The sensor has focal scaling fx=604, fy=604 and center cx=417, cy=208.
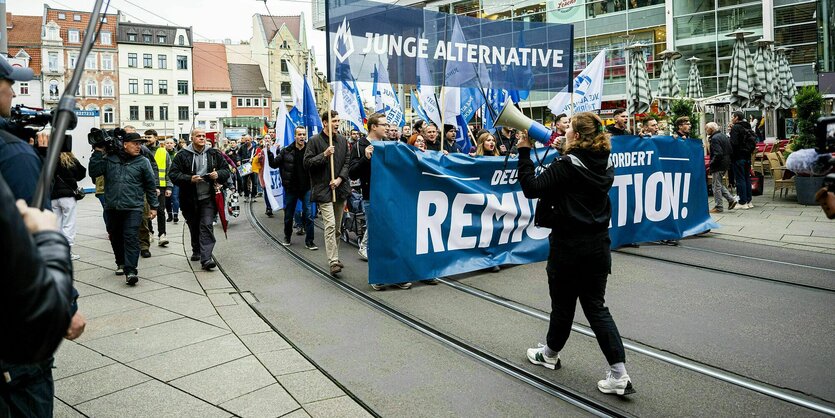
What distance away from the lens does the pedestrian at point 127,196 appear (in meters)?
7.79

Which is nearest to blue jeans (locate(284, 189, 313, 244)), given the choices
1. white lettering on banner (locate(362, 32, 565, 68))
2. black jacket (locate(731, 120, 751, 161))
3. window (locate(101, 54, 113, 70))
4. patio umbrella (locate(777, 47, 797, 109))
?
white lettering on banner (locate(362, 32, 565, 68))

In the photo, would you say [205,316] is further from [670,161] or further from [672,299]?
[670,161]

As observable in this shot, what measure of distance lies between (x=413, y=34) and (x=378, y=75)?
797mm

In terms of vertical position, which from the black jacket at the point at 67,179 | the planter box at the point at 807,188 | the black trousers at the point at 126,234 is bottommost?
the black trousers at the point at 126,234

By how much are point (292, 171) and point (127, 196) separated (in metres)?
3.27

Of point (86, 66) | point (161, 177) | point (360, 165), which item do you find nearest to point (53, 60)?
point (86, 66)

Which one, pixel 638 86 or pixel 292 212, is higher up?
pixel 638 86

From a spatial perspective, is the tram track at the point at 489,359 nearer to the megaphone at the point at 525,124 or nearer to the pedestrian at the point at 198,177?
the megaphone at the point at 525,124

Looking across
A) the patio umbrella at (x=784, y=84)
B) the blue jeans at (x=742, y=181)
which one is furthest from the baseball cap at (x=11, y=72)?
the patio umbrella at (x=784, y=84)

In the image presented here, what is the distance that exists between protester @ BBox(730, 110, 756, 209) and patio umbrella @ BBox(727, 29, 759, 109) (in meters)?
4.08

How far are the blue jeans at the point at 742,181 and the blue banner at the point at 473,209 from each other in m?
5.12

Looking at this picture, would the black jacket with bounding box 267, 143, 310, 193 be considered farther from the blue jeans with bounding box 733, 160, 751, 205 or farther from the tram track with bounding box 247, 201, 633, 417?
the blue jeans with bounding box 733, 160, 751, 205

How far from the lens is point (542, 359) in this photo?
449cm

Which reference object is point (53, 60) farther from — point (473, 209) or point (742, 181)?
A: point (473, 209)
